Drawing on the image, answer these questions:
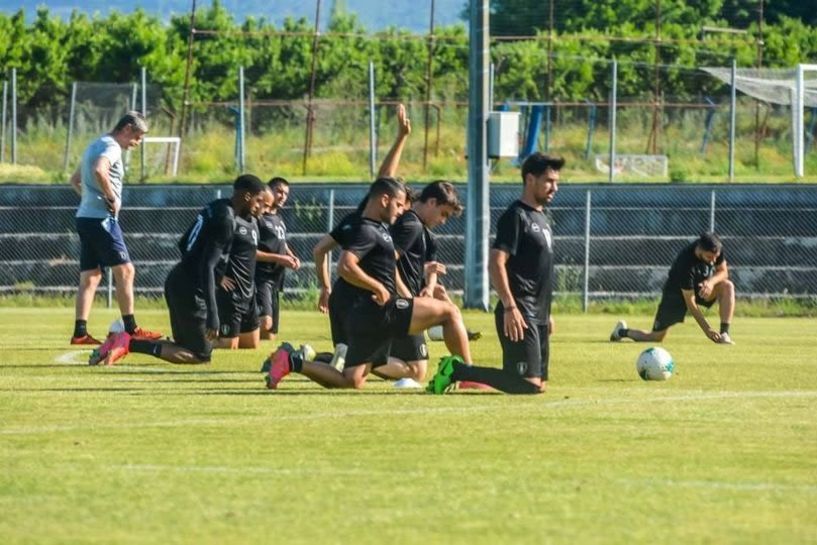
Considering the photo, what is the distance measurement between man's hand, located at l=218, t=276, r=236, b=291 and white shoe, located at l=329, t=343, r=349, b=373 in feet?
12.1

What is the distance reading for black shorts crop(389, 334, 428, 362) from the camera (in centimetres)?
1530

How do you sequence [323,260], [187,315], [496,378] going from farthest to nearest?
1. [187,315]
2. [323,260]
3. [496,378]

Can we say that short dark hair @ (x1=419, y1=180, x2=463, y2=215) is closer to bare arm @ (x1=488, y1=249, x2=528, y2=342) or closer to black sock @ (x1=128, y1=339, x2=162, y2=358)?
bare arm @ (x1=488, y1=249, x2=528, y2=342)

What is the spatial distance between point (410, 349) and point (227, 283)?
3.88 metres

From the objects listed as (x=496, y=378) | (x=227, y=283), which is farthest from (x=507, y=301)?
(x=227, y=283)

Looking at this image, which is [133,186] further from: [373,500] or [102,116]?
[373,500]

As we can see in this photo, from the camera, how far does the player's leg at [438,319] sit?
1408cm

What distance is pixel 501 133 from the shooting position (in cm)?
2848

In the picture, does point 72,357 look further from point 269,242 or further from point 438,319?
point 438,319

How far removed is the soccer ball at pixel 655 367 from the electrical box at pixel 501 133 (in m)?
12.4

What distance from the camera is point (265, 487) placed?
30.0 ft

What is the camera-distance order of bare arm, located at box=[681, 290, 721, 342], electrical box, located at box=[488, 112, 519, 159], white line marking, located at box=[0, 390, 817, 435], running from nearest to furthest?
1. white line marking, located at box=[0, 390, 817, 435]
2. bare arm, located at box=[681, 290, 721, 342]
3. electrical box, located at box=[488, 112, 519, 159]

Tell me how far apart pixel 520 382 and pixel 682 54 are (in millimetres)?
45051

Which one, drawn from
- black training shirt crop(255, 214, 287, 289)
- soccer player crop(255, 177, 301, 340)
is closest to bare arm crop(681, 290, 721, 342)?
soccer player crop(255, 177, 301, 340)
